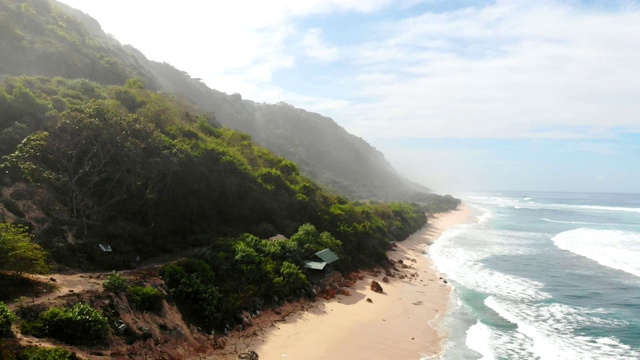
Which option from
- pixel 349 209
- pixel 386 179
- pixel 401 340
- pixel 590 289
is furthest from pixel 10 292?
pixel 386 179

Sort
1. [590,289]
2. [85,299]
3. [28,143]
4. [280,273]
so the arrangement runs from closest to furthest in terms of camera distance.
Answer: [85,299] → [28,143] → [280,273] → [590,289]

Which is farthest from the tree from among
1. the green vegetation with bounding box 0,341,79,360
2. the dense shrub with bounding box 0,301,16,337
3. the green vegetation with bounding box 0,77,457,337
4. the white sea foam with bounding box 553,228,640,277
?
the white sea foam with bounding box 553,228,640,277

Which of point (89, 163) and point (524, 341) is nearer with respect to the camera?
point (524, 341)

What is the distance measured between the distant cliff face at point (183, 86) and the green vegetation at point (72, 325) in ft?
113

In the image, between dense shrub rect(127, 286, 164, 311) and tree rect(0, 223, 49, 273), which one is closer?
tree rect(0, 223, 49, 273)

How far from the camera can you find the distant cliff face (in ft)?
140

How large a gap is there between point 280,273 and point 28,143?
51.1 ft

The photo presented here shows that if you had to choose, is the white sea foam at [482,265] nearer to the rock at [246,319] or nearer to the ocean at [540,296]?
the ocean at [540,296]

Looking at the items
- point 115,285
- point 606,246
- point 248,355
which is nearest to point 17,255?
point 115,285

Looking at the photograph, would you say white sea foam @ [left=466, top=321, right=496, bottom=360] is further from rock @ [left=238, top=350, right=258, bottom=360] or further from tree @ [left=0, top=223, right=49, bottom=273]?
tree @ [left=0, top=223, right=49, bottom=273]

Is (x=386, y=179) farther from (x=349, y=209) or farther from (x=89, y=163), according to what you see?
(x=89, y=163)

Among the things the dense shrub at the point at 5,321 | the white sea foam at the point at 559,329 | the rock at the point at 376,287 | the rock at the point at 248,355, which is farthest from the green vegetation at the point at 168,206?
the white sea foam at the point at 559,329

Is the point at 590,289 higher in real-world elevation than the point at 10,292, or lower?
lower

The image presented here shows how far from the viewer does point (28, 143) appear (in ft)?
71.4
